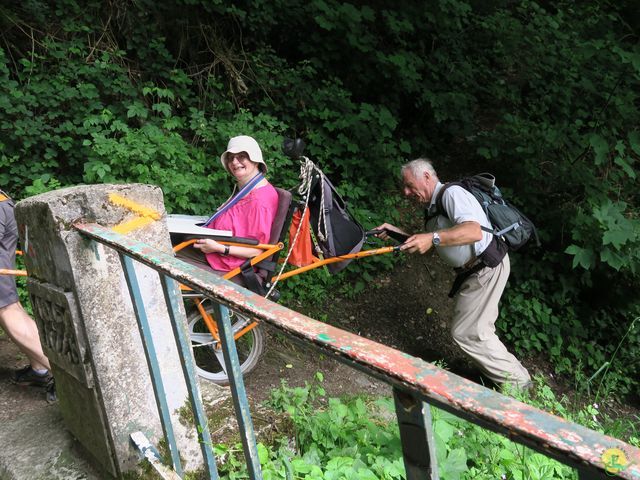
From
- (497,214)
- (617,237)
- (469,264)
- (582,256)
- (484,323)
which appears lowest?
(582,256)

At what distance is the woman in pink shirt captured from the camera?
139 inches

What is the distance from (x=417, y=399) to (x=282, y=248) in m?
2.92

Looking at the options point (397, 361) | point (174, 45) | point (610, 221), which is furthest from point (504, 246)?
point (174, 45)

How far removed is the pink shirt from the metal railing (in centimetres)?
218

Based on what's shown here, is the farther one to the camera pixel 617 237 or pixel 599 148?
pixel 599 148

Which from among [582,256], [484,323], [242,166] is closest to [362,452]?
[242,166]

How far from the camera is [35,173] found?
16.7ft

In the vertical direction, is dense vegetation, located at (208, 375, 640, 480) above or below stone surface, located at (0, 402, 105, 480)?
below

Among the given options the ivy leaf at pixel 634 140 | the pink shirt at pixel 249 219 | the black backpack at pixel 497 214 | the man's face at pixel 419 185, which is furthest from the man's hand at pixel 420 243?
the ivy leaf at pixel 634 140

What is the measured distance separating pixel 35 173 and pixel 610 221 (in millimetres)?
5708

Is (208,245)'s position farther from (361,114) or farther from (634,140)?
(634,140)

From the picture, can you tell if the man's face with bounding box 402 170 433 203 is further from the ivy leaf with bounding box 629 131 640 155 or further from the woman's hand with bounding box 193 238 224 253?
the ivy leaf with bounding box 629 131 640 155

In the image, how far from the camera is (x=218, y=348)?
3.89 metres

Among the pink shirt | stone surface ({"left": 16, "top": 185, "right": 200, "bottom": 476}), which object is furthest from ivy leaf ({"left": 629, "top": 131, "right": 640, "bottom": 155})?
stone surface ({"left": 16, "top": 185, "right": 200, "bottom": 476})
